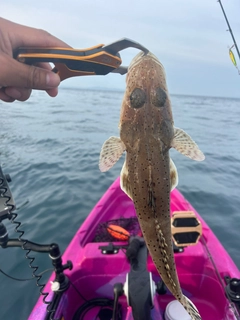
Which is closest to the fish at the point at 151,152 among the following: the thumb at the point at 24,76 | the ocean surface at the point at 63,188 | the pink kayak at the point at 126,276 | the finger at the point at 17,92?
the thumb at the point at 24,76

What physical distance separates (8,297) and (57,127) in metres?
19.8

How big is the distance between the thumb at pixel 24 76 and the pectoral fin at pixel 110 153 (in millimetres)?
852

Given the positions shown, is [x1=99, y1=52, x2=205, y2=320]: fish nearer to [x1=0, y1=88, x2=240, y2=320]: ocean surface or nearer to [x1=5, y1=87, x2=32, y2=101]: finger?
[x1=5, y1=87, x2=32, y2=101]: finger

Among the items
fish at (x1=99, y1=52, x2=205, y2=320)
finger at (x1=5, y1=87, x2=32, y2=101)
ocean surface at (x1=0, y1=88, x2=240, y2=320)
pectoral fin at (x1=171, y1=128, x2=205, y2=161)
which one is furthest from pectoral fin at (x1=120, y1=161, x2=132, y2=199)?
ocean surface at (x1=0, y1=88, x2=240, y2=320)

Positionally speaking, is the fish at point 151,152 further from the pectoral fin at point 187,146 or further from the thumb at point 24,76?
the thumb at point 24,76

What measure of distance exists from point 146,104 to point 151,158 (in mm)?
580

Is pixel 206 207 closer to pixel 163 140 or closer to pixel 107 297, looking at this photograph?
pixel 107 297

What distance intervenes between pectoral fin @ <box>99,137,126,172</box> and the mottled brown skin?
3.3 inches

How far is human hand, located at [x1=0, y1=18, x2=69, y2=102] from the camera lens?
2316mm

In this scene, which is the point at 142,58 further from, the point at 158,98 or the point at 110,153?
the point at 110,153

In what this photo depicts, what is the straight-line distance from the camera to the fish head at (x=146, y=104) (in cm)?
257

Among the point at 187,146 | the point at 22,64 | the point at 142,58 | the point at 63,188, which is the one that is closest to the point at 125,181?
the point at 187,146

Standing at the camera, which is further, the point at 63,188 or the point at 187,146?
the point at 63,188

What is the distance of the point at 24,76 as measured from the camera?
241 centimetres
